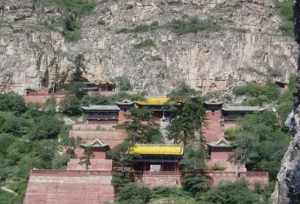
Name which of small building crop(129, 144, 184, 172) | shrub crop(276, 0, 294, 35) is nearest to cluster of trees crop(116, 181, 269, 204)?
small building crop(129, 144, 184, 172)

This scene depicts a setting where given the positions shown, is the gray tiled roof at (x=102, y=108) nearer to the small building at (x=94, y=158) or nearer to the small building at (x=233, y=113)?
the small building at (x=94, y=158)

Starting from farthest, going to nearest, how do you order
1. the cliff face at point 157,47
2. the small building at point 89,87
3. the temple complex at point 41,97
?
1. the cliff face at point 157,47
2. the small building at point 89,87
3. the temple complex at point 41,97

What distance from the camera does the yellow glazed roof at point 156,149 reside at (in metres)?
49.9

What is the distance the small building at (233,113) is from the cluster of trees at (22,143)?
36.7 ft

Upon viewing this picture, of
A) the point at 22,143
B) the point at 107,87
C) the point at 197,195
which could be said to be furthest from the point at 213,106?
the point at 197,195

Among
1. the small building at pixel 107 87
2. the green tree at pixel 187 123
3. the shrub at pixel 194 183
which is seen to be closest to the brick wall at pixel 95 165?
the shrub at pixel 194 183

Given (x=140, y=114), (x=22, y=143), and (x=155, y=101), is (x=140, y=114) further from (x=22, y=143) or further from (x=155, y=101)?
(x=22, y=143)

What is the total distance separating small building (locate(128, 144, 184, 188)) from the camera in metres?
48.6

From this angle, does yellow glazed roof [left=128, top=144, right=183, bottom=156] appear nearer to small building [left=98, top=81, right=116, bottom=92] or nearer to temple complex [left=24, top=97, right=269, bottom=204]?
temple complex [left=24, top=97, right=269, bottom=204]

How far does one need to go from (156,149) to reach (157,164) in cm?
89

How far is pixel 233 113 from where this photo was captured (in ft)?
197

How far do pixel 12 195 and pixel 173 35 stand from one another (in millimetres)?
29425

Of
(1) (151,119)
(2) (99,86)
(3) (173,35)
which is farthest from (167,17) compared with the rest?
(1) (151,119)

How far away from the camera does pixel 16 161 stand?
53781 millimetres
